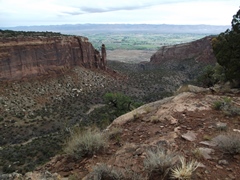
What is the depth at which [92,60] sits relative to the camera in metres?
60.1

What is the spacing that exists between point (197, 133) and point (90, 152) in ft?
10.1

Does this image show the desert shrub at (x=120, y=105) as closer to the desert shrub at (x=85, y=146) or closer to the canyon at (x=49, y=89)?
the canyon at (x=49, y=89)

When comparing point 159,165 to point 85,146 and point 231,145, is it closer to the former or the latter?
point 231,145

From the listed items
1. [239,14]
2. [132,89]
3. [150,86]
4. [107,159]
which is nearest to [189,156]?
[107,159]

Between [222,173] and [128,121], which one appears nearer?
[222,173]

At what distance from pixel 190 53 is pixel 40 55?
5942 centimetres

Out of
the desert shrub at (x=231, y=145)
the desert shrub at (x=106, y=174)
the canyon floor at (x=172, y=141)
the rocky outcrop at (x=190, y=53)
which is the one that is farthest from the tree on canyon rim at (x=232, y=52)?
the rocky outcrop at (x=190, y=53)

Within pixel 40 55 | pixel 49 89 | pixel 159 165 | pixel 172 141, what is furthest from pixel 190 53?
pixel 159 165

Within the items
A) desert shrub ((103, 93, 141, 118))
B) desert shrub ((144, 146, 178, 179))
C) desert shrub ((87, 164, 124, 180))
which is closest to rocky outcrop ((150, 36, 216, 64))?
desert shrub ((103, 93, 141, 118))

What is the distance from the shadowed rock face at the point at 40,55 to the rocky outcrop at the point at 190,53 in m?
39.0

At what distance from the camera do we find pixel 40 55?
4600 cm

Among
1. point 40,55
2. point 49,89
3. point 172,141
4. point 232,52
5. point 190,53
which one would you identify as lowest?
Answer: point 49,89

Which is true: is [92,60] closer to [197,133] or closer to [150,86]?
[150,86]

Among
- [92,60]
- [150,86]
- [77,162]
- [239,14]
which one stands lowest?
[150,86]
